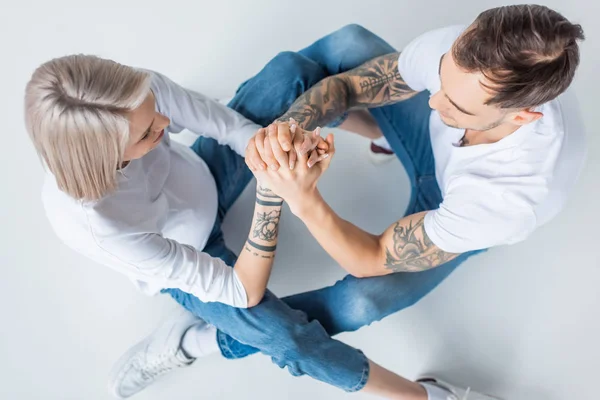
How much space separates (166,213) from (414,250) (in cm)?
58

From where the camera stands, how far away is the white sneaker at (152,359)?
1602 mm

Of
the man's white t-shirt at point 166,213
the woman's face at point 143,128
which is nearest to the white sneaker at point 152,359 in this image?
the man's white t-shirt at point 166,213

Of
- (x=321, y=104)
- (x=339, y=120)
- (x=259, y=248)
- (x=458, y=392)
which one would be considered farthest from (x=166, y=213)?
(x=458, y=392)

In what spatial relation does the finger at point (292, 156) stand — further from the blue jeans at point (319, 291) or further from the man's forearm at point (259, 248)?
the blue jeans at point (319, 291)

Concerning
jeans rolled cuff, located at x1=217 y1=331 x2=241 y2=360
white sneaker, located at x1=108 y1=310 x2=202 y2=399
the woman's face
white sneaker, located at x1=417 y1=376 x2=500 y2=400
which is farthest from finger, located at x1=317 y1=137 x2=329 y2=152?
white sneaker, located at x1=417 y1=376 x2=500 y2=400

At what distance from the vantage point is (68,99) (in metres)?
0.92

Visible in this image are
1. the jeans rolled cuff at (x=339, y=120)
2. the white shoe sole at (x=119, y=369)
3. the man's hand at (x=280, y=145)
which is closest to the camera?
the man's hand at (x=280, y=145)

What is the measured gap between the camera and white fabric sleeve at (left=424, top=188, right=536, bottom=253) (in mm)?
1091

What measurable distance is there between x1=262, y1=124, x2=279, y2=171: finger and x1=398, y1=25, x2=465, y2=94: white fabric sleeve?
1.48 feet

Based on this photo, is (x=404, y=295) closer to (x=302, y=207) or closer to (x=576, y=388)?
(x=302, y=207)

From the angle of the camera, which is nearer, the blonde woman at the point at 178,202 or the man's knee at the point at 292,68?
the blonde woman at the point at 178,202

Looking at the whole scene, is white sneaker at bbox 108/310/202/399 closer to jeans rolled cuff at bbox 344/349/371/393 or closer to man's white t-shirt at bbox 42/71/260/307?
man's white t-shirt at bbox 42/71/260/307

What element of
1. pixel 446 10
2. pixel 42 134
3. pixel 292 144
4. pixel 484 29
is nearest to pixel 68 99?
pixel 42 134

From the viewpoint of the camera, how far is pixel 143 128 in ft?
3.41
